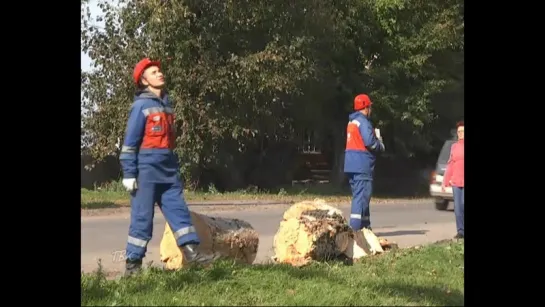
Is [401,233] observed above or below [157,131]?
below

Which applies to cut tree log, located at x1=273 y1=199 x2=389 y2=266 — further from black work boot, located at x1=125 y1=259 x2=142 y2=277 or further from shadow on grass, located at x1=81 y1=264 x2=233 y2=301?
black work boot, located at x1=125 y1=259 x2=142 y2=277

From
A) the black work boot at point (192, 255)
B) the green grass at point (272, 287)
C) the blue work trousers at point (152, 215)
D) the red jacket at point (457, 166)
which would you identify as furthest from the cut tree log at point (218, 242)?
the red jacket at point (457, 166)

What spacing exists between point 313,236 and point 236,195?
1338 centimetres

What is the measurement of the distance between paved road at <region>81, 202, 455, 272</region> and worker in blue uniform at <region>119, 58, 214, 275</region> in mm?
1454

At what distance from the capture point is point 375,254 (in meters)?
8.40

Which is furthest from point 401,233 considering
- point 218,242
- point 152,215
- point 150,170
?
point 150,170

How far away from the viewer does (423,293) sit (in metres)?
5.87

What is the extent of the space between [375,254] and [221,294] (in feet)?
11.2

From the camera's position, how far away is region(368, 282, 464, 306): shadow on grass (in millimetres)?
5590

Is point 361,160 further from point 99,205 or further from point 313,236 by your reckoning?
point 99,205
